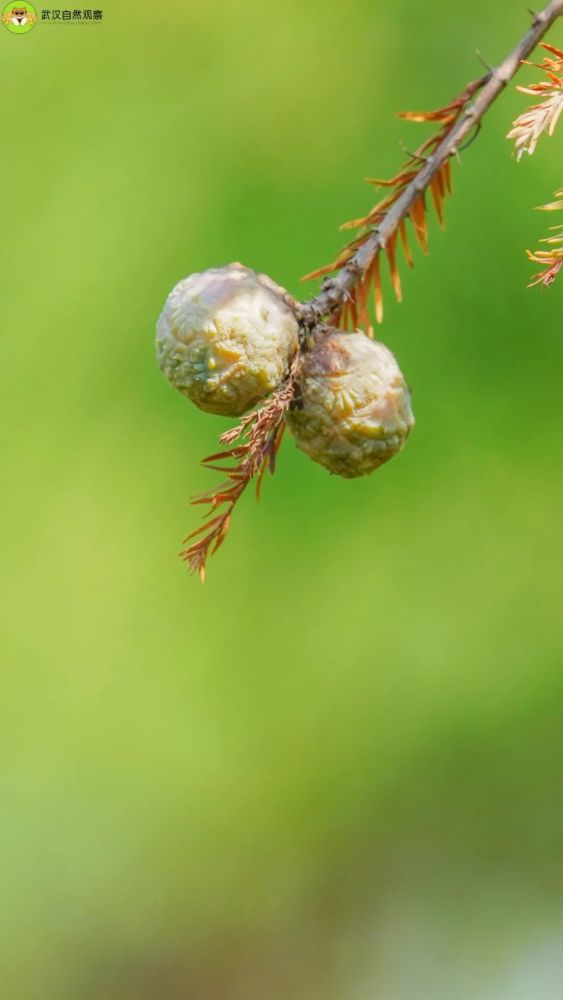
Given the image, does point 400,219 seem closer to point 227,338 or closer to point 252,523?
point 227,338

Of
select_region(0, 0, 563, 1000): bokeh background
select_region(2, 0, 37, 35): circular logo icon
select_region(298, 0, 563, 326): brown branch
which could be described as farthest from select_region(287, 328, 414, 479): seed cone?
select_region(2, 0, 37, 35): circular logo icon

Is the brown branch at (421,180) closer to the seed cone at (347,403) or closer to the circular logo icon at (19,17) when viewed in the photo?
the seed cone at (347,403)

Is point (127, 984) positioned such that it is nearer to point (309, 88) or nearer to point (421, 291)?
point (421, 291)

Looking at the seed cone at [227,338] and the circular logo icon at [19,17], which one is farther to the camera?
the circular logo icon at [19,17]

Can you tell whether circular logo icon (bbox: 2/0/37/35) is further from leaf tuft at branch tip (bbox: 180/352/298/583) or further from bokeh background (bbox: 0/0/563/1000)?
leaf tuft at branch tip (bbox: 180/352/298/583)

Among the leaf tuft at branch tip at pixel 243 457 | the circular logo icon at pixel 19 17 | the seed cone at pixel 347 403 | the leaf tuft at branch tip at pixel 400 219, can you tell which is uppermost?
the circular logo icon at pixel 19 17

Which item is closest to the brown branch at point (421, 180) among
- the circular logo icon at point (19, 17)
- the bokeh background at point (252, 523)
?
the bokeh background at point (252, 523)
